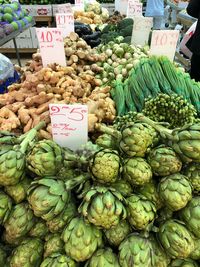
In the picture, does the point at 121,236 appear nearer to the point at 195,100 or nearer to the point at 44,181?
the point at 44,181

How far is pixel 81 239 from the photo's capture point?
0.92 metres

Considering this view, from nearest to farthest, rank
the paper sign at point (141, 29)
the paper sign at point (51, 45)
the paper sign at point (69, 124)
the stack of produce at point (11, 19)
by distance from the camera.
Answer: the paper sign at point (69, 124) → the paper sign at point (51, 45) → the paper sign at point (141, 29) → the stack of produce at point (11, 19)

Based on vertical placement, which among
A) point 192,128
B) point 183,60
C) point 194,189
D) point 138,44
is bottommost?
point 183,60

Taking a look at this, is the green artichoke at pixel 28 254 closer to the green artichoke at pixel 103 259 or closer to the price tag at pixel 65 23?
the green artichoke at pixel 103 259

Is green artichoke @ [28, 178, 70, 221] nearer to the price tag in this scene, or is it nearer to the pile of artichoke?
the pile of artichoke

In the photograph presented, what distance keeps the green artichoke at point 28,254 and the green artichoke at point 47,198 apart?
0.41 feet

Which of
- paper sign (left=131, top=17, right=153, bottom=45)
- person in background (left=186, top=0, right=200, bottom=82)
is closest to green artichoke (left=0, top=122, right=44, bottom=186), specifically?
paper sign (left=131, top=17, right=153, bottom=45)

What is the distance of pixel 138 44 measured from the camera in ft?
8.16

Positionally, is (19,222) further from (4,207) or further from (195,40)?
(195,40)

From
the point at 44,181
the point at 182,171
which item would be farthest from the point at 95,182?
the point at 182,171

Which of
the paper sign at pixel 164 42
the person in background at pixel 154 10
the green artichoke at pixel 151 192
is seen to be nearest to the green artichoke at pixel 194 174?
the green artichoke at pixel 151 192

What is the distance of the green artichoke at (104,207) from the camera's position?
0.89 m

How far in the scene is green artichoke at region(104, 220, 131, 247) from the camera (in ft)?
3.13

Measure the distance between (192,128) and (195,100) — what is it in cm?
58
